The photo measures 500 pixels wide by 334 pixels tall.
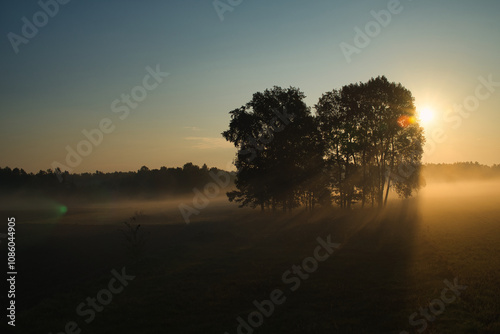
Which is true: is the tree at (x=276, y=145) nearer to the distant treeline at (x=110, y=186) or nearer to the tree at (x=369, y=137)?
the tree at (x=369, y=137)

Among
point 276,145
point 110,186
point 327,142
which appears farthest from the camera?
point 110,186

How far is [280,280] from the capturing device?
18.9 m

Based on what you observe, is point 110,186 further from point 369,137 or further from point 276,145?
point 369,137

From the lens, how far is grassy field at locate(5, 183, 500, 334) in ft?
43.1

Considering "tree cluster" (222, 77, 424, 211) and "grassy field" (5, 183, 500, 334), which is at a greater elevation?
"tree cluster" (222, 77, 424, 211)

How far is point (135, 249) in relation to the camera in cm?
2506

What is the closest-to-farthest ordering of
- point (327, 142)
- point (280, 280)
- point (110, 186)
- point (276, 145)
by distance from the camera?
1. point (280, 280)
2. point (276, 145)
3. point (327, 142)
4. point (110, 186)

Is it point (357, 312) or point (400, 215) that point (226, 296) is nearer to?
point (357, 312)

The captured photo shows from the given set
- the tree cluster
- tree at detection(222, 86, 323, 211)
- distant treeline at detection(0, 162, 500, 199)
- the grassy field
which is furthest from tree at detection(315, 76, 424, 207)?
distant treeline at detection(0, 162, 500, 199)

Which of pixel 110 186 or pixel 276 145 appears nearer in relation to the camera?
pixel 276 145

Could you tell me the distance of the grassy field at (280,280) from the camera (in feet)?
43.1

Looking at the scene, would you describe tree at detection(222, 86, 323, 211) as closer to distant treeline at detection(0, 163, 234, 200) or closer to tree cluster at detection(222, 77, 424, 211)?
tree cluster at detection(222, 77, 424, 211)

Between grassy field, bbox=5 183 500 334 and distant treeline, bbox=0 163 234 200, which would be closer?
grassy field, bbox=5 183 500 334

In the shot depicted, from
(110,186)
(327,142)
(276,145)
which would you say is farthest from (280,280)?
(110,186)
